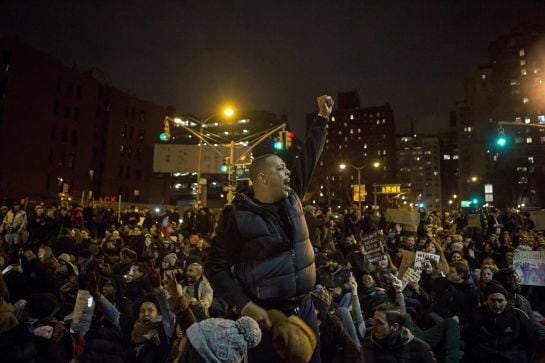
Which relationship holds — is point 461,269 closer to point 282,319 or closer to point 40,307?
point 282,319

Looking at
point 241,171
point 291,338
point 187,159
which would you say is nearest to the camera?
point 291,338

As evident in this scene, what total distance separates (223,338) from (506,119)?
11693 cm

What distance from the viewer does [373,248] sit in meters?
9.39

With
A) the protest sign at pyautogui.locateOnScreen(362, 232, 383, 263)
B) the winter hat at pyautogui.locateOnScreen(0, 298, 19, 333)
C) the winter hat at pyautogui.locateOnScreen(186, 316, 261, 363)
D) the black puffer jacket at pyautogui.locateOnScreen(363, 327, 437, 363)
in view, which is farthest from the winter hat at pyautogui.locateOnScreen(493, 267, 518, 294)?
the winter hat at pyautogui.locateOnScreen(0, 298, 19, 333)

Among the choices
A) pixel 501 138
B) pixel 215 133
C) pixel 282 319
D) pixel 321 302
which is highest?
pixel 215 133

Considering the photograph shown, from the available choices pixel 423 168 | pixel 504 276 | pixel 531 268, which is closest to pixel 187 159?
pixel 531 268

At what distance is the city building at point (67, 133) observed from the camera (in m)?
45.7

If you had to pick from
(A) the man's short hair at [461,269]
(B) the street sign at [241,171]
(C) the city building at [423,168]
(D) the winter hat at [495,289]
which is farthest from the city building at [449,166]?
(D) the winter hat at [495,289]

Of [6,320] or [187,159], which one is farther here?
[187,159]

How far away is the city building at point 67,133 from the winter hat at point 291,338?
116 feet

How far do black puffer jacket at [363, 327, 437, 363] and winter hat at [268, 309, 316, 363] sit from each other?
2474 mm

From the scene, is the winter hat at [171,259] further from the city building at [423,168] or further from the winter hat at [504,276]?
the city building at [423,168]

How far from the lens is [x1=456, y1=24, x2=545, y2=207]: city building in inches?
3770

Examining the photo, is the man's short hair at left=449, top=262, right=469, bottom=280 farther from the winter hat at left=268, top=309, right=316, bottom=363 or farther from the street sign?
the street sign
